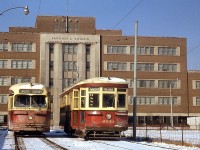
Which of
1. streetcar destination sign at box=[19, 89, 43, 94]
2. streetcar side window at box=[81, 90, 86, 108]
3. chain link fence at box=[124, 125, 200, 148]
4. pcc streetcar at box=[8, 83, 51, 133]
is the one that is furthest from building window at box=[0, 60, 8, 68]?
streetcar side window at box=[81, 90, 86, 108]

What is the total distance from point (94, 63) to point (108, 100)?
178 ft

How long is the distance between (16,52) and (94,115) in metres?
54.9

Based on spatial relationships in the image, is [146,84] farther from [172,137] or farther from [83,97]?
[83,97]

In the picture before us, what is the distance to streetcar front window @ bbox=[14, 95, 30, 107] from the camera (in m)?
27.6

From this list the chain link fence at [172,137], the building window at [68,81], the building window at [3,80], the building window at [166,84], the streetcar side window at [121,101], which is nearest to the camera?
the chain link fence at [172,137]

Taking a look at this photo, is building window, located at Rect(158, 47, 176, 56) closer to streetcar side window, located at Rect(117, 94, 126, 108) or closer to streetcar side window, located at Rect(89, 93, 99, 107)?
streetcar side window, located at Rect(117, 94, 126, 108)

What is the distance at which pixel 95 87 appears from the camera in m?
25.0

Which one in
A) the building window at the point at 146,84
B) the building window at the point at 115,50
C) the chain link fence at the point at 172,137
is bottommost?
the chain link fence at the point at 172,137

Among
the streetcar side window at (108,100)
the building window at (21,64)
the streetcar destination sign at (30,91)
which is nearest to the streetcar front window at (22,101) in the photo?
the streetcar destination sign at (30,91)

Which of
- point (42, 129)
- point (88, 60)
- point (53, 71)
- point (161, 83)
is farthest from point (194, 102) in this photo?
point (42, 129)

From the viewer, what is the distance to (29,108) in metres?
27.6

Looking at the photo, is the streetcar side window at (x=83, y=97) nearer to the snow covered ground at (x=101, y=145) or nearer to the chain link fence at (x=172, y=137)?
the snow covered ground at (x=101, y=145)

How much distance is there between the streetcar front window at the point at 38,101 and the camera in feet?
91.2

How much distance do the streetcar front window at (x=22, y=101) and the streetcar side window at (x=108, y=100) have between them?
5.47m
